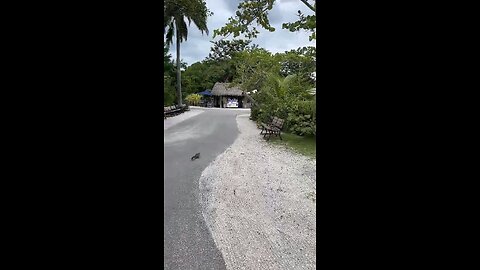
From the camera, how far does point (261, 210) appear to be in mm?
3898

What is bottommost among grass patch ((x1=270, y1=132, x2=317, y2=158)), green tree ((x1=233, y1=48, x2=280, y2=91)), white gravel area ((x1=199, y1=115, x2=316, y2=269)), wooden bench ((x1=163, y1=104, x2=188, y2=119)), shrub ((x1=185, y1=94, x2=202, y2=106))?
white gravel area ((x1=199, y1=115, x2=316, y2=269))

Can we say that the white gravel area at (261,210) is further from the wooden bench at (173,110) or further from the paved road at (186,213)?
the wooden bench at (173,110)

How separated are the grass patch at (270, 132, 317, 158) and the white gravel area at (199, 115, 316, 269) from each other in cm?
89

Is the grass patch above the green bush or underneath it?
underneath

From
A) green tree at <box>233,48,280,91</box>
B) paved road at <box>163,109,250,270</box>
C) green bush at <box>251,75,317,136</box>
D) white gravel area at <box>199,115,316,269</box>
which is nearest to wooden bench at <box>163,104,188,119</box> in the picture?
green tree at <box>233,48,280,91</box>

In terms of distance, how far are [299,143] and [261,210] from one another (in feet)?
18.6

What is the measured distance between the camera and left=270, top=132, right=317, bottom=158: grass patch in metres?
8.11

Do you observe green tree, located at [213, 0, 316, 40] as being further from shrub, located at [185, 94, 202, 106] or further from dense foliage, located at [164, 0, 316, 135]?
shrub, located at [185, 94, 202, 106]

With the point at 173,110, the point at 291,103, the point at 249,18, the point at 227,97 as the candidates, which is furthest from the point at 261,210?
the point at 227,97

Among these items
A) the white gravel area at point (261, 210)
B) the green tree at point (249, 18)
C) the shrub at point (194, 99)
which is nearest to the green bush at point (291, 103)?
the white gravel area at point (261, 210)

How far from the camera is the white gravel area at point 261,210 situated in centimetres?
275
